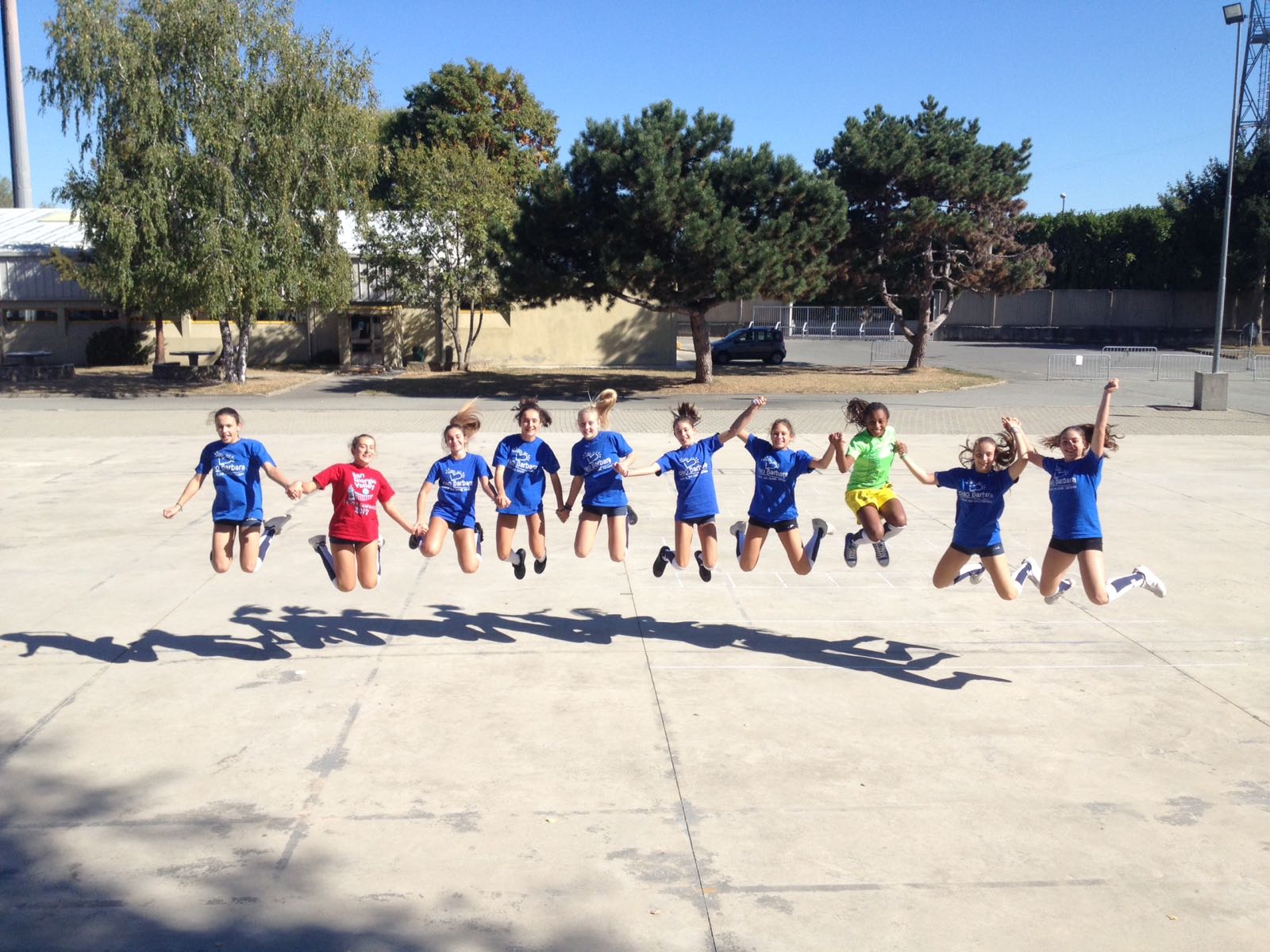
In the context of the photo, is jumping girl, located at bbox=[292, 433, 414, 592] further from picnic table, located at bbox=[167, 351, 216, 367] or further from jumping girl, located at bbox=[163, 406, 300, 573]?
picnic table, located at bbox=[167, 351, 216, 367]

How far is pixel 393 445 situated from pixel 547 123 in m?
45.8

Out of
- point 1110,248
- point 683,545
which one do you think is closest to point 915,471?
point 683,545

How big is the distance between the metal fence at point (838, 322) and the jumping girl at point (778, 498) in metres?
56.9

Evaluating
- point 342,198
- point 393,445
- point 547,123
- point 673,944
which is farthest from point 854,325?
point 673,944

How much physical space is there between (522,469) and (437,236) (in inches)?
1185

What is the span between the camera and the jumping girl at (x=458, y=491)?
29.3 ft

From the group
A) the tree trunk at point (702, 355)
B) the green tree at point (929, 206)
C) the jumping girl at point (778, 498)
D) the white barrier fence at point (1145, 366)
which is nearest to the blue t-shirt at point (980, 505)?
the jumping girl at point (778, 498)

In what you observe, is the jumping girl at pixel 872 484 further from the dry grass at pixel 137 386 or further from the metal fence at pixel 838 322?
the metal fence at pixel 838 322

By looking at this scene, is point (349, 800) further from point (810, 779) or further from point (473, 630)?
point (473, 630)

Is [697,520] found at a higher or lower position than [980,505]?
lower

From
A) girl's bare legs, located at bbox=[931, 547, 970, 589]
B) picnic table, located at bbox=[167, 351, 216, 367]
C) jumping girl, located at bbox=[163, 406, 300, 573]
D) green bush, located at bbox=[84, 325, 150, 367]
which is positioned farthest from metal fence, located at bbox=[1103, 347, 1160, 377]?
jumping girl, located at bbox=[163, 406, 300, 573]

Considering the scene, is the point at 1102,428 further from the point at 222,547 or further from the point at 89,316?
the point at 89,316

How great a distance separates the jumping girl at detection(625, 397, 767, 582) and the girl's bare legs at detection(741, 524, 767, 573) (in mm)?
274

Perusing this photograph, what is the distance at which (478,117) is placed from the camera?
191 ft
